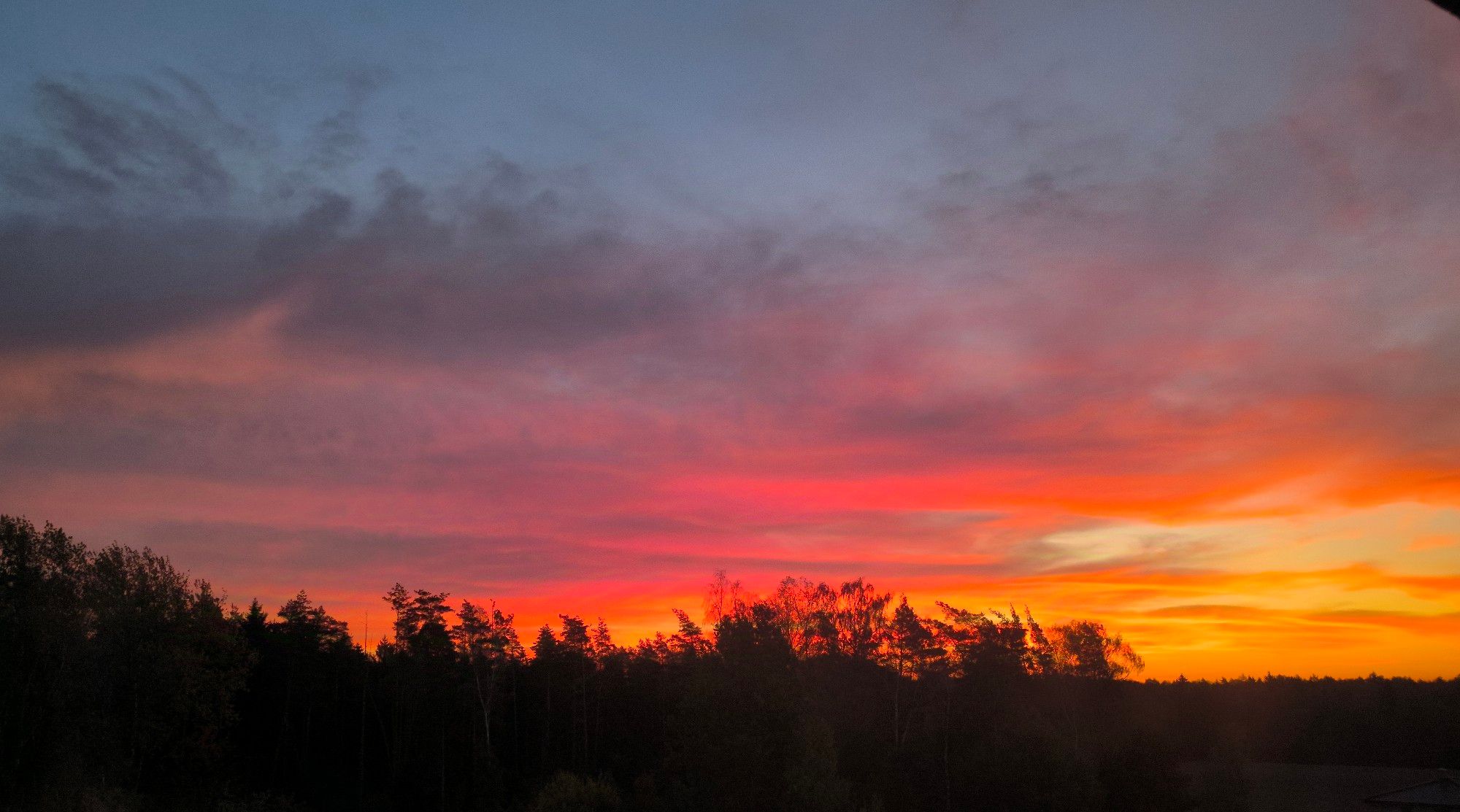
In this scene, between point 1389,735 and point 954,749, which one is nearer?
point 954,749

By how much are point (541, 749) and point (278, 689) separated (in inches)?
927

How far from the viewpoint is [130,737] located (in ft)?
186

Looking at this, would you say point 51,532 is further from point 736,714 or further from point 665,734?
A: point 665,734

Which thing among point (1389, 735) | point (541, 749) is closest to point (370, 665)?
point (541, 749)

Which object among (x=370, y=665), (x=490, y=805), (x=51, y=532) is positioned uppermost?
(x=51, y=532)

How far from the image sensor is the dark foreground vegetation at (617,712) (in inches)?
2135

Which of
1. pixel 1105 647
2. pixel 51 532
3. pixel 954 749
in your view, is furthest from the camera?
pixel 1105 647

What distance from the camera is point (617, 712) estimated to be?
9050cm

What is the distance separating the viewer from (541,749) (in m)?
87.9

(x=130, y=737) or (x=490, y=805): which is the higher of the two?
(x=130, y=737)

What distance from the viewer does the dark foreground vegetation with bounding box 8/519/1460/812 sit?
2135 inches

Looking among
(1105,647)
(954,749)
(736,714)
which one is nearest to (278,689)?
(736,714)

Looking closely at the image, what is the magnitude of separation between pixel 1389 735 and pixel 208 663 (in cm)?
11508

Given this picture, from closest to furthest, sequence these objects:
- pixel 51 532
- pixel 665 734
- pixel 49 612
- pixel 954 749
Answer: pixel 49 612 → pixel 51 532 → pixel 954 749 → pixel 665 734
